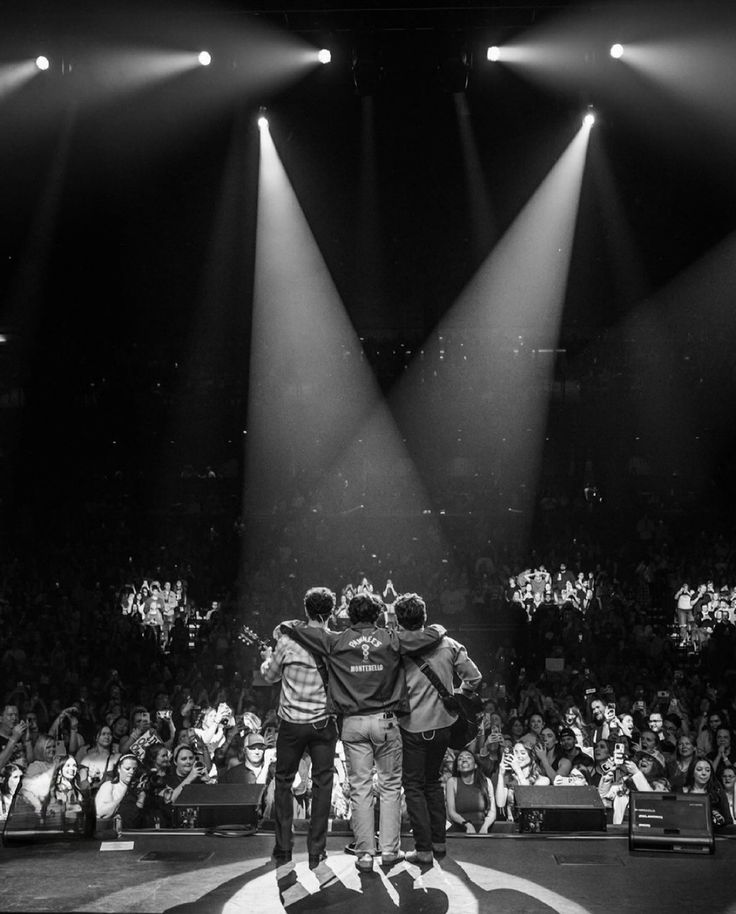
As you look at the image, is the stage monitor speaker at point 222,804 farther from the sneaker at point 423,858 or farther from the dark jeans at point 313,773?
the sneaker at point 423,858

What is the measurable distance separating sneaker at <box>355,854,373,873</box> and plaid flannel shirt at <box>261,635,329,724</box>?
23.4 inches

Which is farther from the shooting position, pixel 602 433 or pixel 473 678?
pixel 602 433

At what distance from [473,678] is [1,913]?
6.59 feet

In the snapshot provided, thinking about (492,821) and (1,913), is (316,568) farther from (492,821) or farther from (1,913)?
(1,913)

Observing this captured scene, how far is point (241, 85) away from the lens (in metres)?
10.8

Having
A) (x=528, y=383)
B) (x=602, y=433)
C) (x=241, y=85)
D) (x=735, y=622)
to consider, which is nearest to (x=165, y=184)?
(x=241, y=85)

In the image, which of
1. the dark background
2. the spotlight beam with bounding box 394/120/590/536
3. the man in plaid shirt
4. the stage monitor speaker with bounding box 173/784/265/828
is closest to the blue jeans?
the man in plaid shirt

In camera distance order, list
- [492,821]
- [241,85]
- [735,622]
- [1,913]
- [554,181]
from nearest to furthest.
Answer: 1. [1,913]
2. [492,821]
3. [241,85]
4. [735,622]
5. [554,181]

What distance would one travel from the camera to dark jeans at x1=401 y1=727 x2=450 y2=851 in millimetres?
4191

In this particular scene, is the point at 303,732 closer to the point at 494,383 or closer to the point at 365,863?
the point at 365,863

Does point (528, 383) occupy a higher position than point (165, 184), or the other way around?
point (165, 184)

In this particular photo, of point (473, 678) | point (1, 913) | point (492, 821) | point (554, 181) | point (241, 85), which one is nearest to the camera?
point (1, 913)

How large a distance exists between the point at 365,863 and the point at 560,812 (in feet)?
4.13

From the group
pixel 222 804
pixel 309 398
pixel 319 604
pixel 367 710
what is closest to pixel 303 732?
pixel 367 710
